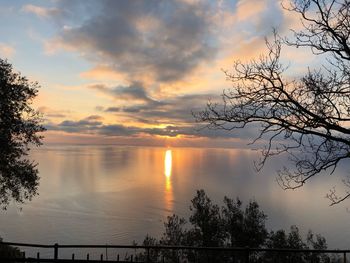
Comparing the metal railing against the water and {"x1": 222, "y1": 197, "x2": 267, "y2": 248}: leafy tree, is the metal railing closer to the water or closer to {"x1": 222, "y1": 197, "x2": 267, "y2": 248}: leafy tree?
{"x1": 222, "y1": 197, "x2": 267, "y2": 248}: leafy tree

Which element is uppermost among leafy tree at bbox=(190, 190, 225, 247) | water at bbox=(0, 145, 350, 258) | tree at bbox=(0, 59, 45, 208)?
tree at bbox=(0, 59, 45, 208)

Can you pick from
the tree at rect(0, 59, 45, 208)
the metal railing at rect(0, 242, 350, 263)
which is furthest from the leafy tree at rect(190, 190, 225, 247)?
the tree at rect(0, 59, 45, 208)

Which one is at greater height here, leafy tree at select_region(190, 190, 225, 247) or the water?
leafy tree at select_region(190, 190, 225, 247)

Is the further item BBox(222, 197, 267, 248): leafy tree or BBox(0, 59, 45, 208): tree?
BBox(222, 197, 267, 248): leafy tree

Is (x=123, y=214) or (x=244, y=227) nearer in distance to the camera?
(x=244, y=227)

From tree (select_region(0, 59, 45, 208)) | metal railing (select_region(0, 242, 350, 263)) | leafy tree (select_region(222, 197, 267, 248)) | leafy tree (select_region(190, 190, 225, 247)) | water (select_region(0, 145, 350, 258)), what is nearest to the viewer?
metal railing (select_region(0, 242, 350, 263))

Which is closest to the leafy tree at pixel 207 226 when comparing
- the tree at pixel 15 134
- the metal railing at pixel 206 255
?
the metal railing at pixel 206 255

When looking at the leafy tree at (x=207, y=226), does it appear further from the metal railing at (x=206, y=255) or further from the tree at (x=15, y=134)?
the tree at (x=15, y=134)

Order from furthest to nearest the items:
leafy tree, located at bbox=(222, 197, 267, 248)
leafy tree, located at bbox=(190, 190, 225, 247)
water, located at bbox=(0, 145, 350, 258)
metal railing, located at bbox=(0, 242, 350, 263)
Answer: water, located at bbox=(0, 145, 350, 258) → leafy tree, located at bbox=(190, 190, 225, 247) → leafy tree, located at bbox=(222, 197, 267, 248) → metal railing, located at bbox=(0, 242, 350, 263)

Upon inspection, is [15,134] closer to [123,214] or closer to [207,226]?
A: [207,226]

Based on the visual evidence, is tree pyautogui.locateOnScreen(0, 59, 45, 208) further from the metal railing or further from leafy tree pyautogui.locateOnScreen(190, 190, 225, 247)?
leafy tree pyautogui.locateOnScreen(190, 190, 225, 247)

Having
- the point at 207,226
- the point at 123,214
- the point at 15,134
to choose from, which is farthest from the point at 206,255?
the point at 123,214

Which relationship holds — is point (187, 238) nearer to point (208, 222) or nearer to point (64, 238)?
point (208, 222)

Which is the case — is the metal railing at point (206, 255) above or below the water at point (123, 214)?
above
